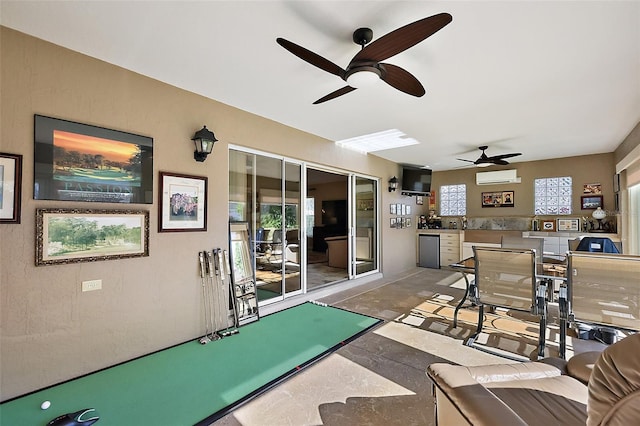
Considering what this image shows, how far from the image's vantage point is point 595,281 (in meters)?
2.45

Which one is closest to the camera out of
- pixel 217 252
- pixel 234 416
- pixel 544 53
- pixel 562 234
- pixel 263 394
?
pixel 234 416

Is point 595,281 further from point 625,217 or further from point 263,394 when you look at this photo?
point 625,217

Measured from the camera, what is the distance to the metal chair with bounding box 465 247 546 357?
2850mm

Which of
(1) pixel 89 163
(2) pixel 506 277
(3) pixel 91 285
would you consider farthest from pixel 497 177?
(3) pixel 91 285

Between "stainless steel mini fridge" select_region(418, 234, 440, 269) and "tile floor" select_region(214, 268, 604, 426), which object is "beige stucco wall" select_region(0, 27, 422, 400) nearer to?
"tile floor" select_region(214, 268, 604, 426)

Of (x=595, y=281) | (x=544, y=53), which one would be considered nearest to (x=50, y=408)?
(x=595, y=281)

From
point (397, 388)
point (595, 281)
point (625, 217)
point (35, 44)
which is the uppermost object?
point (35, 44)

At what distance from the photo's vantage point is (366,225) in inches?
255

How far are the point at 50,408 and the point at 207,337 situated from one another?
52.7 inches

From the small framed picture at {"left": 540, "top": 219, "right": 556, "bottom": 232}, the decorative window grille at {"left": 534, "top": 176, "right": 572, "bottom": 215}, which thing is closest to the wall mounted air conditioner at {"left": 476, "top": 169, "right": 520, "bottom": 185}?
the decorative window grille at {"left": 534, "top": 176, "right": 572, "bottom": 215}

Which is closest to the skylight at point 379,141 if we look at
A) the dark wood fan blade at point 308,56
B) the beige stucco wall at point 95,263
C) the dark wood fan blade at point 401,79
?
the dark wood fan blade at point 401,79

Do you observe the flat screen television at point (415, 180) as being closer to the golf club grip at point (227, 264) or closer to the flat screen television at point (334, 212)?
the flat screen television at point (334, 212)

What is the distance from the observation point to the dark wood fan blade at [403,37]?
1.61 m

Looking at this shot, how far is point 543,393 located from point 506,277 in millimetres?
1784
